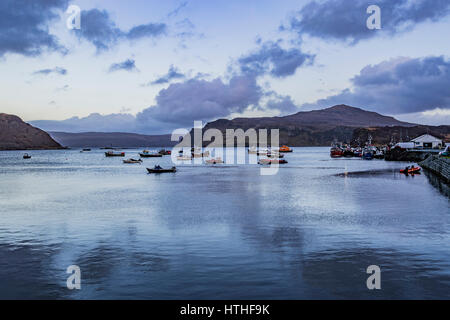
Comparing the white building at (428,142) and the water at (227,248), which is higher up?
the white building at (428,142)

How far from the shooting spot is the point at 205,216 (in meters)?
31.8

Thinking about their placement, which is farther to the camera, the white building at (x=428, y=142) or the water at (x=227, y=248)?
the white building at (x=428, y=142)

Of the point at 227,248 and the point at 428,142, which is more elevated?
the point at 428,142

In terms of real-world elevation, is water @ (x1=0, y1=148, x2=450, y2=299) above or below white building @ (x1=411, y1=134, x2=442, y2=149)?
below

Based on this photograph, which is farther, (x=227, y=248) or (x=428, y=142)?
(x=428, y=142)

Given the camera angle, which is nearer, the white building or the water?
the water

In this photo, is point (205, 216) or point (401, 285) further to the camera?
point (205, 216)
